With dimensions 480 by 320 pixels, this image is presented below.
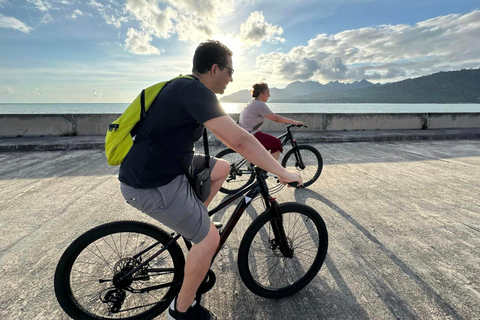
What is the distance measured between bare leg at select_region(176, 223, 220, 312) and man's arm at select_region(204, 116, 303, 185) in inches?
23.4

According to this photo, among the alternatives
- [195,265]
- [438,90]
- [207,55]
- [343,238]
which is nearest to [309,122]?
[343,238]

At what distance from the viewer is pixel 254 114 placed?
161 inches

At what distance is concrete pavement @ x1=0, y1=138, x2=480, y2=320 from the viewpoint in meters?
1.96

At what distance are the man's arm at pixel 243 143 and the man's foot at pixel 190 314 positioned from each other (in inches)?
43.8

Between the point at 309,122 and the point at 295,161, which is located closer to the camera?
the point at 295,161

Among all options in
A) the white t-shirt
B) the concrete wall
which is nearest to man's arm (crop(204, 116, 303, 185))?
the white t-shirt

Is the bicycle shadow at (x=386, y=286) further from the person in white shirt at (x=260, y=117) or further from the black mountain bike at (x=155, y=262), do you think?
the person in white shirt at (x=260, y=117)

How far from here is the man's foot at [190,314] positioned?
64.4 inches

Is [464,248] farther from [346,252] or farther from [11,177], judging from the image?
[11,177]

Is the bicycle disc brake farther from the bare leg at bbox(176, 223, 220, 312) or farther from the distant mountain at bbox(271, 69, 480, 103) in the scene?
the distant mountain at bbox(271, 69, 480, 103)

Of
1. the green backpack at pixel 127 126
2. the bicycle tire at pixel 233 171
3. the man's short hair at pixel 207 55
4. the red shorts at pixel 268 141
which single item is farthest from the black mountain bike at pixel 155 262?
the red shorts at pixel 268 141

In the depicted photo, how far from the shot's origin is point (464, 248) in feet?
8.90

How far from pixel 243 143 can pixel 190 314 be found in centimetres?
126

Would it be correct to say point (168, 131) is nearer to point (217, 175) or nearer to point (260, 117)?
point (217, 175)
